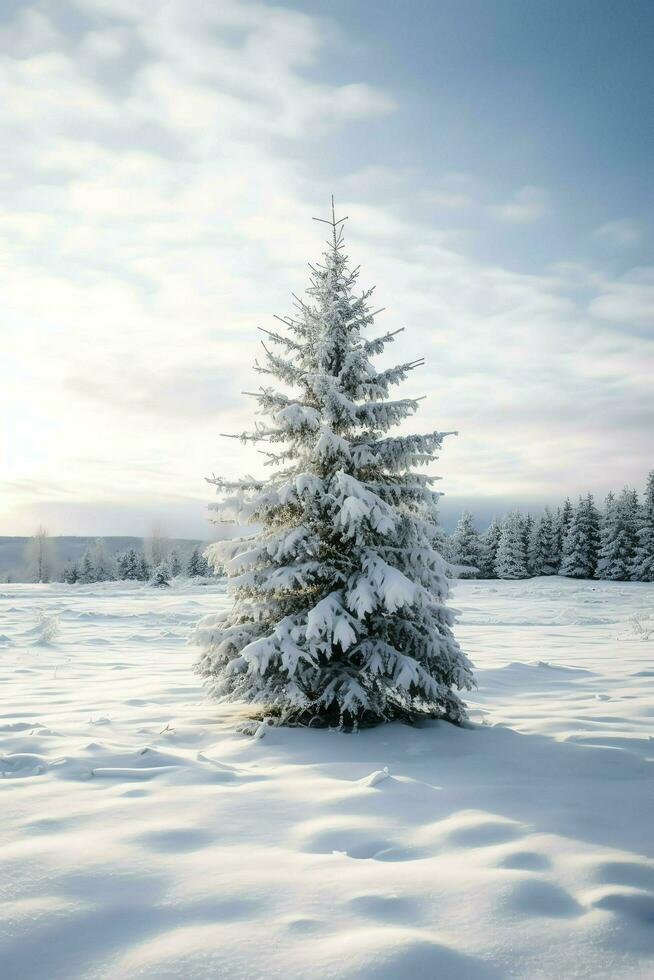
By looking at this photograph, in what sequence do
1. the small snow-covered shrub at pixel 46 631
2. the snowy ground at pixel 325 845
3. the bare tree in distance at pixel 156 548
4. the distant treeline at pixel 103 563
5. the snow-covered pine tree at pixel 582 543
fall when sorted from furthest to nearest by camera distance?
the bare tree in distance at pixel 156 548 < the distant treeline at pixel 103 563 < the snow-covered pine tree at pixel 582 543 < the small snow-covered shrub at pixel 46 631 < the snowy ground at pixel 325 845

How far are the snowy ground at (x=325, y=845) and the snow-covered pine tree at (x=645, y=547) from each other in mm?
46160

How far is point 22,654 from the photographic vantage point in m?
12.2

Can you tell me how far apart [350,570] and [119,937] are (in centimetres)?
437

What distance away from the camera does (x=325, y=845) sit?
3.52 m

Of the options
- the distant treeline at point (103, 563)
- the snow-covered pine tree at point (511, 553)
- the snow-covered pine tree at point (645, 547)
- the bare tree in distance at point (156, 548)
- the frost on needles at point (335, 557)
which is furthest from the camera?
the bare tree in distance at point (156, 548)

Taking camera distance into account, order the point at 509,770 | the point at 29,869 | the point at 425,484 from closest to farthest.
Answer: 1. the point at 29,869
2. the point at 509,770
3. the point at 425,484

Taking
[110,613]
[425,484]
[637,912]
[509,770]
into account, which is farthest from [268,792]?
[110,613]

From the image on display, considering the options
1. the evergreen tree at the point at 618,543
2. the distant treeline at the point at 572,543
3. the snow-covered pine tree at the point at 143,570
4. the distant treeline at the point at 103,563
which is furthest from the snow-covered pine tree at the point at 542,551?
the snow-covered pine tree at the point at 143,570

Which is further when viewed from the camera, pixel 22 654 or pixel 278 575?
pixel 22 654

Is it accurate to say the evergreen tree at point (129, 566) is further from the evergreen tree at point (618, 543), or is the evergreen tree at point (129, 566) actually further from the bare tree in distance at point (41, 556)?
the evergreen tree at point (618, 543)

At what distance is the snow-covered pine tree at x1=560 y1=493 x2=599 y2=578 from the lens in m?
52.4

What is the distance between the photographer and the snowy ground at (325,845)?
2.39 m

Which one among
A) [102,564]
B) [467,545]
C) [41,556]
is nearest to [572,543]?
[467,545]

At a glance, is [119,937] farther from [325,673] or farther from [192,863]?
[325,673]
